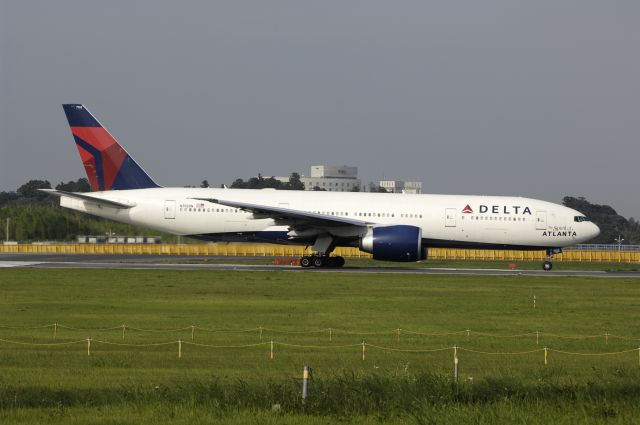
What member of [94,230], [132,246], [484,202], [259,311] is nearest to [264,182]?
[94,230]

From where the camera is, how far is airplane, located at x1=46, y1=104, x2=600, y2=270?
163 feet

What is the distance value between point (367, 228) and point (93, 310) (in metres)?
21.4

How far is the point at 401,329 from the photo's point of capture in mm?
26641

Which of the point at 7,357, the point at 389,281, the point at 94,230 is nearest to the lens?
the point at 7,357

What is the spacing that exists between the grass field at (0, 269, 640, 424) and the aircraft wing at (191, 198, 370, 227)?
3.64m

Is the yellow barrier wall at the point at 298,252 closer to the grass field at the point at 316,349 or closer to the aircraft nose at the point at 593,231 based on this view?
the aircraft nose at the point at 593,231

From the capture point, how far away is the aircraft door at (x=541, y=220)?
5075 cm

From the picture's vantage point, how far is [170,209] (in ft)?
167

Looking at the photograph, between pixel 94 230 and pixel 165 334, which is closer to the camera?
pixel 165 334

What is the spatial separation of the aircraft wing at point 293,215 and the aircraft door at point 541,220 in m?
9.55

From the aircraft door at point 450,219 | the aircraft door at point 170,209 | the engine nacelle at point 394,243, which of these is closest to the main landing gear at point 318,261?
the engine nacelle at point 394,243

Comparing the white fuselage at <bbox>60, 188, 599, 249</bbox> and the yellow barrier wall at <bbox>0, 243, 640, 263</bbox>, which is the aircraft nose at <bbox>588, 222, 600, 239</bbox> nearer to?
the white fuselage at <bbox>60, 188, 599, 249</bbox>

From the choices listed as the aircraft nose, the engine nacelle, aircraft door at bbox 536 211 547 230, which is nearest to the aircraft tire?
the engine nacelle

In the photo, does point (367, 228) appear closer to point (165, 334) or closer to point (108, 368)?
point (165, 334)
